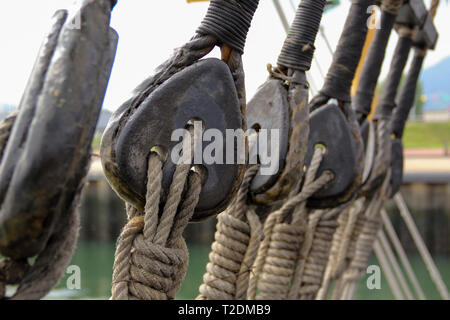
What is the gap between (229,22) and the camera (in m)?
0.74

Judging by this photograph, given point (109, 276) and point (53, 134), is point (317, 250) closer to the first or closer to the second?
point (53, 134)

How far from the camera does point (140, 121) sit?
642 mm

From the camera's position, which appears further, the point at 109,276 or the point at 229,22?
the point at 109,276

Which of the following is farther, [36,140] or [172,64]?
[172,64]

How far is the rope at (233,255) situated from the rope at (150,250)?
0.26 meters

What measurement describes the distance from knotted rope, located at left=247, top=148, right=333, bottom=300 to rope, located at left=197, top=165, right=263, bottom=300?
0.56 feet

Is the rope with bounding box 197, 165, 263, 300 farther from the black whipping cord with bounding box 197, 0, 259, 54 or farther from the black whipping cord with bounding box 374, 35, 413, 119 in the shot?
the black whipping cord with bounding box 374, 35, 413, 119

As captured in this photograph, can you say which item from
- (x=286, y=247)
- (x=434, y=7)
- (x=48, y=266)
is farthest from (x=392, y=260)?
(x=48, y=266)

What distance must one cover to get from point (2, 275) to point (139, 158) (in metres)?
0.20

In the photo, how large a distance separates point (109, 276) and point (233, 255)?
8739 mm
